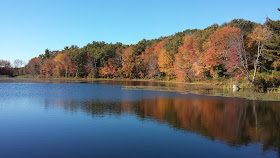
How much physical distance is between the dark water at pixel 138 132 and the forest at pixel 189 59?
60.9ft

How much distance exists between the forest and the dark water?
18.6 meters

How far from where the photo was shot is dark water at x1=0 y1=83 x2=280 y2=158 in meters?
8.99

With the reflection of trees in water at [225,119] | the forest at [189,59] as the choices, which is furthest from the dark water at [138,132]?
the forest at [189,59]

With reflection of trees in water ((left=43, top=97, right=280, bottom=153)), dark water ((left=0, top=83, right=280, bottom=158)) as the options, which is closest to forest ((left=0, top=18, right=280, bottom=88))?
reflection of trees in water ((left=43, top=97, right=280, bottom=153))

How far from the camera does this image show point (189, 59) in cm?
5238

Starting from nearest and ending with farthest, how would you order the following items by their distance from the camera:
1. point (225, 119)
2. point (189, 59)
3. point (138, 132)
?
point (138, 132) → point (225, 119) → point (189, 59)

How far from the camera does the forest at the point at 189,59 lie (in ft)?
114

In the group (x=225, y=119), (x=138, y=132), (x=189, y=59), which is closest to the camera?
(x=138, y=132)

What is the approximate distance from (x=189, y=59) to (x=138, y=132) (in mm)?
43024

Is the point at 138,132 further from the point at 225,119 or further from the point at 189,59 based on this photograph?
the point at 189,59

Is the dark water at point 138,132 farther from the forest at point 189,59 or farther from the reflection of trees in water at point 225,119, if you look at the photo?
the forest at point 189,59

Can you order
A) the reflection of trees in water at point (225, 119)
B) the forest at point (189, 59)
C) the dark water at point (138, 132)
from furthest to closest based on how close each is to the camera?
the forest at point (189, 59), the reflection of trees in water at point (225, 119), the dark water at point (138, 132)

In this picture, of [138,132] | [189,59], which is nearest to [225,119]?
[138,132]

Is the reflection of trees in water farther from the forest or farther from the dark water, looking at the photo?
the forest
